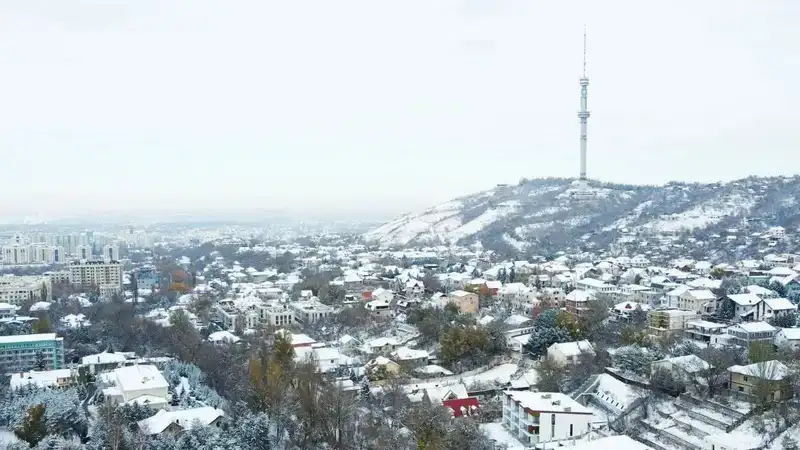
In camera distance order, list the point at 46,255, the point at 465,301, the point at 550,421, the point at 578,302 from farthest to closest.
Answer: the point at 46,255 < the point at 465,301 < the point at 578,302 < the point at 550,421

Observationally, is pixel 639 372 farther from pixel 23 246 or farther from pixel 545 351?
pixel 23 246

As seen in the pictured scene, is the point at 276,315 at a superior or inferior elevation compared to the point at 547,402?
inferior

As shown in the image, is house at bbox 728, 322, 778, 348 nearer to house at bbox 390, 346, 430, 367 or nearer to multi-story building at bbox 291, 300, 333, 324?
house at bbox 390, 346, 430, 367

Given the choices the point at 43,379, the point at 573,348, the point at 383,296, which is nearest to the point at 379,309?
the point at 383,296

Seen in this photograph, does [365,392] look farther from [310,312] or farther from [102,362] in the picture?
[310,312]

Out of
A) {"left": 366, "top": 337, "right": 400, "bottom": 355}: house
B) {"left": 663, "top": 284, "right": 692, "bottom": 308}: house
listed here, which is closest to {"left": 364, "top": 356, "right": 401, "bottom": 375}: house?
{"left": 366, "top": 337, "right": 400, "bottom": 355}: house
